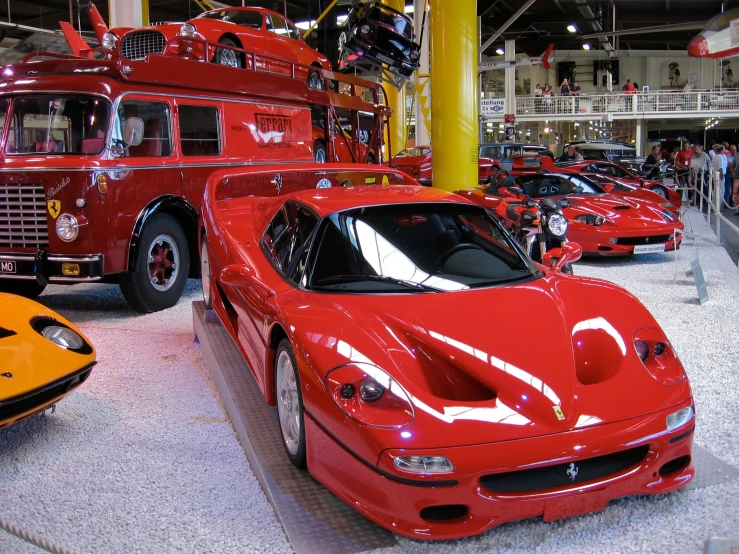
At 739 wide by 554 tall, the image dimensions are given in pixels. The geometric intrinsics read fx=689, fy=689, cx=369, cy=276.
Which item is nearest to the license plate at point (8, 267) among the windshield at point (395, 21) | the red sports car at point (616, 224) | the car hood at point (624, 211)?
the red sports car at point (616, 224)

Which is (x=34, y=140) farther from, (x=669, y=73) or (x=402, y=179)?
(x=669, y=73)

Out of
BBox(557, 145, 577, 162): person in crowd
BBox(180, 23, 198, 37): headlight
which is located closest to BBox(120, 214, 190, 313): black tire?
BBox(180, 23, 198, 37): headlight

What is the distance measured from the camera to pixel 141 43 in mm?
8250

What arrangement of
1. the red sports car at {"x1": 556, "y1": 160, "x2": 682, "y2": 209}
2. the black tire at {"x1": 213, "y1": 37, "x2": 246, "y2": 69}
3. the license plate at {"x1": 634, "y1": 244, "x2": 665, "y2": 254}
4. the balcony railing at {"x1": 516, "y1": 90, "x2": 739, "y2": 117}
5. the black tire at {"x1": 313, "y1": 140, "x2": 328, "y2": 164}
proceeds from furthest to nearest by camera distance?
the balcony railing at {"x1": 516, "y1": 90, "x2": 739, "y2": 117} < the red sports car at {"x1": 556, "y1": 160, "x2": 682, "y2": 209} < the black tire at {"x1": 313, "y1": 140, "x2": 328, "y2": 164} < the black tire at {"x1": 213, "y1": 37, "x2": 246, "y2": 69} < the license plate at {"x1": 634, "y1": 244, "x2": 665, "y2": 254}

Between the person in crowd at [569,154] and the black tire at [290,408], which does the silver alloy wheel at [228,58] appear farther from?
the person in crowd at [569,154]

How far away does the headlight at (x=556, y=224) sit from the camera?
5.71 m

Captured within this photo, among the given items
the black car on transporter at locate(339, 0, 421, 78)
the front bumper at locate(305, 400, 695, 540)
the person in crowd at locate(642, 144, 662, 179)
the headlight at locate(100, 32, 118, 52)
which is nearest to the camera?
the front bumper at locate(305, 400, 695, 540)

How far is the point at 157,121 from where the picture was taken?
6426 millimetres

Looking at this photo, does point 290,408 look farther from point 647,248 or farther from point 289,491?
point 647,248

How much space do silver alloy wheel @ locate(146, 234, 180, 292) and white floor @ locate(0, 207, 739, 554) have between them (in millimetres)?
1085

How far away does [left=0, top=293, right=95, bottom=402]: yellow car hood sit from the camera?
305 cm

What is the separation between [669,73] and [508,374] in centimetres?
4233

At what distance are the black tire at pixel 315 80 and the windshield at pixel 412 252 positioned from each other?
6.21 meters

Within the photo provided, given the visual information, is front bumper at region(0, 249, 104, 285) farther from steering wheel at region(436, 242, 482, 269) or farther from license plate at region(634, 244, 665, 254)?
license plate at region(634, 244, 665, 254)
